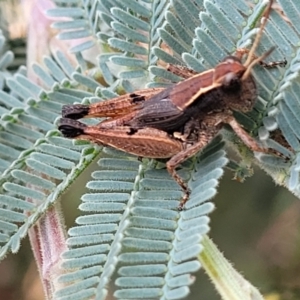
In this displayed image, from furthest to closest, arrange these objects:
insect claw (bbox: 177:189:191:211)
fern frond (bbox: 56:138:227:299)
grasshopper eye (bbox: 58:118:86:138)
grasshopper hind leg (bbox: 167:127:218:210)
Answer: grasshopper eye (bbox: 58:118:86:138)
grasshopper hind leg (bbox: 167:127:218:210)
insect claw (bbox: 177:189:191:211)
fern frond (bbox: 56:138:227:299)

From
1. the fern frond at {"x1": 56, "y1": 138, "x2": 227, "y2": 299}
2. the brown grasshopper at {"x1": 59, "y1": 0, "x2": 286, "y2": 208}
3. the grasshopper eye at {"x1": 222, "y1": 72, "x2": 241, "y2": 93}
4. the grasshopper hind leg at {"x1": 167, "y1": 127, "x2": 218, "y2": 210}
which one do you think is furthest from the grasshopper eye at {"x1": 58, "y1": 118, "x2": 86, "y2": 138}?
the grasshopper eye at {"x1": 222, "y1": 72, "x2": 241, "y2": 93}

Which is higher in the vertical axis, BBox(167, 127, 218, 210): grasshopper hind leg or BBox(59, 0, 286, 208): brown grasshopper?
BBox(59, 0, 286, 208): brown grasshopper

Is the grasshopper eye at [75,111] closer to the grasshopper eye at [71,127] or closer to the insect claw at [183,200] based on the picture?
Answer: the grasshopper eye at [71,127]

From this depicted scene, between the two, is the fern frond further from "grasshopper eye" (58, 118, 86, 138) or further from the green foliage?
"grasshopper eye" (58, 118, 86, 138)

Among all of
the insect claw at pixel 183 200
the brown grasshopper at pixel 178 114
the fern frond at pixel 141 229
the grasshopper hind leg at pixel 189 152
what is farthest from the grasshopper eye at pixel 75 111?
the insect claw at pixel 183 200

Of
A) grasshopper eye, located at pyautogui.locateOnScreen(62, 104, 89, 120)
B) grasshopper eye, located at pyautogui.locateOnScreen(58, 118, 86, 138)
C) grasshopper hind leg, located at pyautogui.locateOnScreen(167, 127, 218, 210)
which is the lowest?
grasshopper hind leg, located at pyautogui.locateOnScreen(167, 127, 218, 210)

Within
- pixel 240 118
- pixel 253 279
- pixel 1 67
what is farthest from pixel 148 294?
pixel 1 67

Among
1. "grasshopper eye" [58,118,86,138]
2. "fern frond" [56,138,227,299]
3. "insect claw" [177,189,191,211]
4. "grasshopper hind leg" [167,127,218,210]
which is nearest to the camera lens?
"fern frond" [56,138,227,299]
